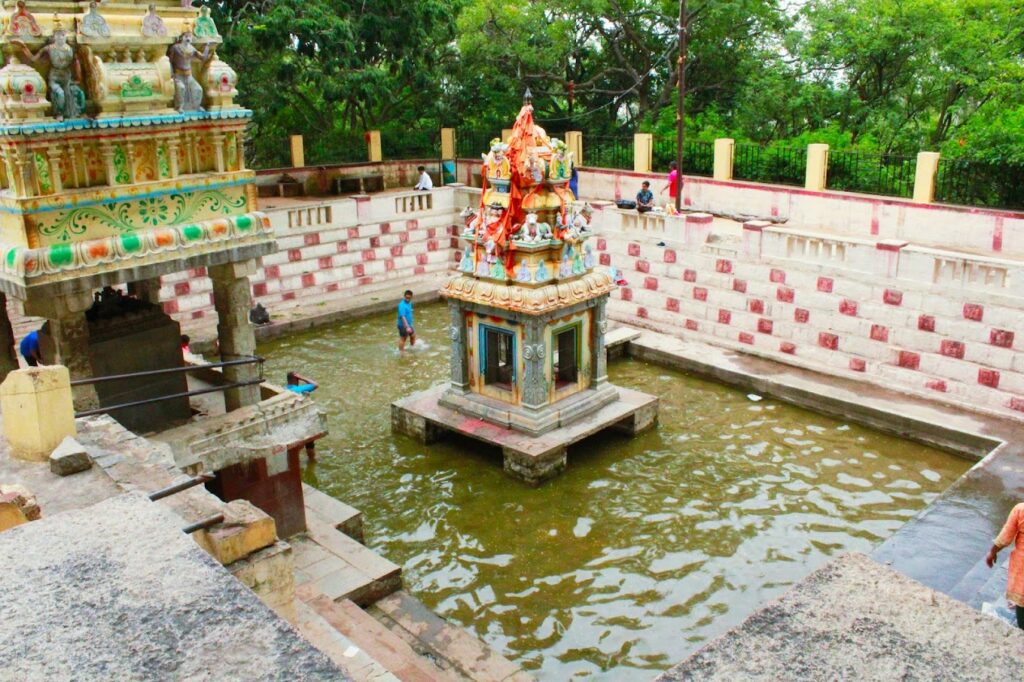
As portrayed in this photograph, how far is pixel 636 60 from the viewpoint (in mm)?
30422

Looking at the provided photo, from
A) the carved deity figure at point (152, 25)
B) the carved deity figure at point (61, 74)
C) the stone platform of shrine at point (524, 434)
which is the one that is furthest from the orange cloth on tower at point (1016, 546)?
the carved deity figure at point (61, 74)

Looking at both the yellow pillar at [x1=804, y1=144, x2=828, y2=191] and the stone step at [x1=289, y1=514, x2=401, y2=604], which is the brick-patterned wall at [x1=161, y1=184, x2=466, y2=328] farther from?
the stone step at [x1=289, y1=514, x2=401, y2=604]

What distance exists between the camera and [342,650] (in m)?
7.11

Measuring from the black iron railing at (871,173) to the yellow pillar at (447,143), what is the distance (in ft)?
37.7

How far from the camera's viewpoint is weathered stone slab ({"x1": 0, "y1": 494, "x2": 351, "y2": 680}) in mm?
2434

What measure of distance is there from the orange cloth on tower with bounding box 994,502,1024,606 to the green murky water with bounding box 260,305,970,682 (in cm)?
264

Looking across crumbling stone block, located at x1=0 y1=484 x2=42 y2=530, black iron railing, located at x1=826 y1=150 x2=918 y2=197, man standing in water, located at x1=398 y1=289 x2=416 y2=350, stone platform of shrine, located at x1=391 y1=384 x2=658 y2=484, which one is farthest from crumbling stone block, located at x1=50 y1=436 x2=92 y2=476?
black iron railing, located at x1=826 y1=150 x2=918 y2=197

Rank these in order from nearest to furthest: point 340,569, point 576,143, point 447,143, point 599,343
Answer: point 340,569
point 599,343
point 576,143
point 447,143

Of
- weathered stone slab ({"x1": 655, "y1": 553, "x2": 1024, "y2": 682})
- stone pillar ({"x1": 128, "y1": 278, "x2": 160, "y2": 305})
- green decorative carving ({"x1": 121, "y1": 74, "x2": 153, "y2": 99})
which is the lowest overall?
stone pillar ({"x1": 128, "y1": 278, "x2": 160, "y2": 305})

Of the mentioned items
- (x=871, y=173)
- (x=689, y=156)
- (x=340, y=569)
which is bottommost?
(x=340, y=569)

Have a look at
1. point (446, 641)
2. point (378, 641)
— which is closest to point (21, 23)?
point (378, 641)

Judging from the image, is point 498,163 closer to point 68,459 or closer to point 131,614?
point 68,459

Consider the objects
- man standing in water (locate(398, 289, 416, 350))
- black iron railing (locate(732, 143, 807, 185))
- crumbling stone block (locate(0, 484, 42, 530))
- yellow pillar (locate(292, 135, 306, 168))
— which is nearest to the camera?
crumbling stone block (locate(0, 484, 42, 530))

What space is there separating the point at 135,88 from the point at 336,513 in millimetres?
5132
